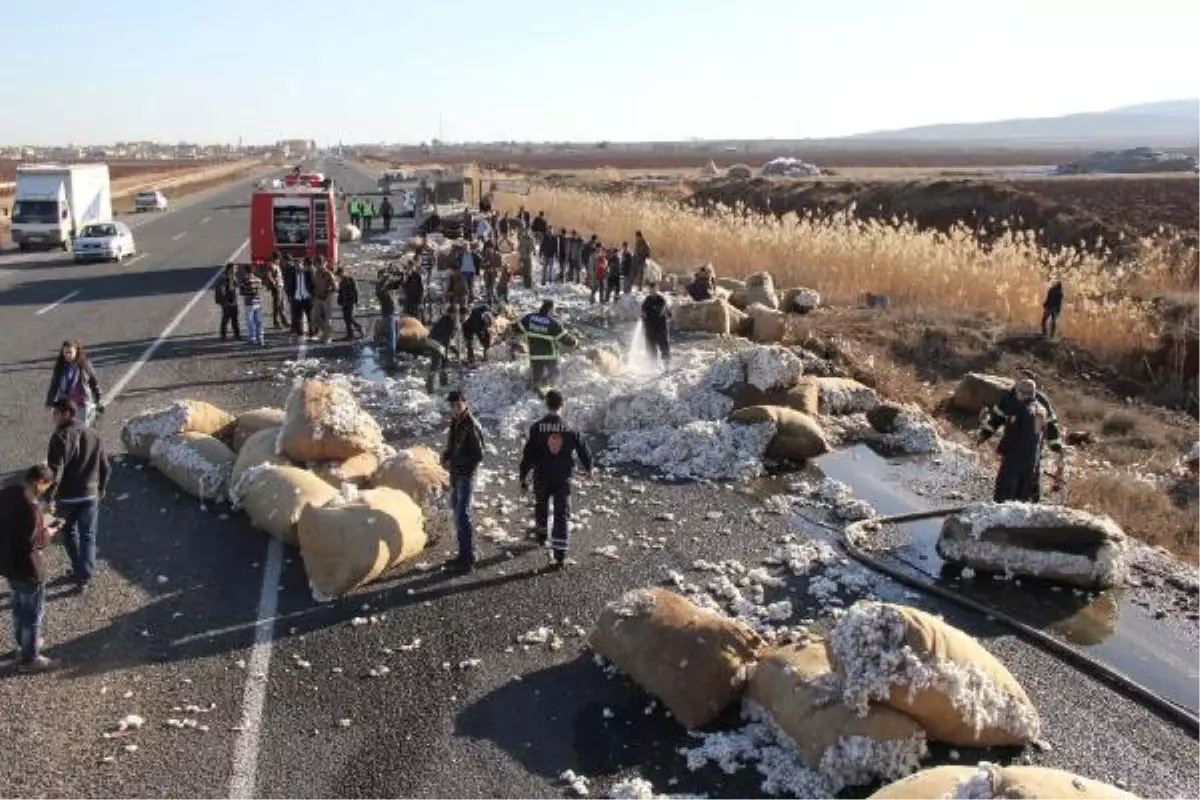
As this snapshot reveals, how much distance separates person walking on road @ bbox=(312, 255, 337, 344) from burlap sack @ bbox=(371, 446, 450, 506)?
9.06 metres

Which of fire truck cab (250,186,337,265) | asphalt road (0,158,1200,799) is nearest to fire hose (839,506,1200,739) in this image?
asphalt road (0,158,1200,799)

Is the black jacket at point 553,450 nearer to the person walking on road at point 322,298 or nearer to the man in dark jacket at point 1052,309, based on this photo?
the person walking on road at point 322,298

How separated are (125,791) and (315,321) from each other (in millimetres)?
13648

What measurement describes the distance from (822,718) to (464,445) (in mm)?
3847

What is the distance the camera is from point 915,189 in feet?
141

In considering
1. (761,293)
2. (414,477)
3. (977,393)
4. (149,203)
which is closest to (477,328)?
(761,293)

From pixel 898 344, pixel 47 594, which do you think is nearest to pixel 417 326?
pixel 898 344

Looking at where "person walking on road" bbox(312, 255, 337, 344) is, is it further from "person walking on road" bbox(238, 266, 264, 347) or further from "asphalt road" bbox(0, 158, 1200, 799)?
"asphalt road" bbox(0, 158, 1200, 799)

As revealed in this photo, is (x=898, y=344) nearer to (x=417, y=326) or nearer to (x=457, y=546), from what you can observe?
(x=417, y=326)

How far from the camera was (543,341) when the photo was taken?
1381cm

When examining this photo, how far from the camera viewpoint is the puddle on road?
7527mm

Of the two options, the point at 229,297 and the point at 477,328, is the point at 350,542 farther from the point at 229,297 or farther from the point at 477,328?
the point at 229,297

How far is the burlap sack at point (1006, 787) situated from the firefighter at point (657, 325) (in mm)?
11415

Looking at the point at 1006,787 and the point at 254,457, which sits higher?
the point at 254,457
